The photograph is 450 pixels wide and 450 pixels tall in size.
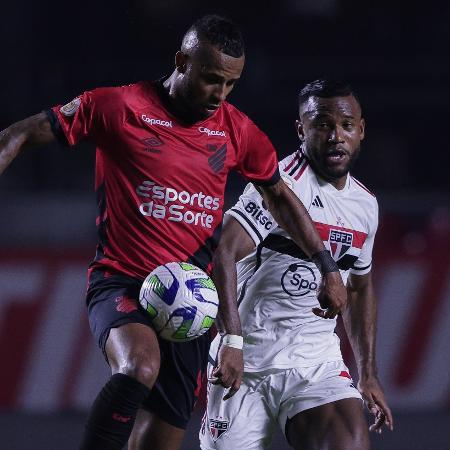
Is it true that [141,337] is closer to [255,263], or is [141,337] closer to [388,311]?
[255,263]

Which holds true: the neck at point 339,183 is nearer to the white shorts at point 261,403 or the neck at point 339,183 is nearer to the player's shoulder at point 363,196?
the player's shoulder at point 363,196

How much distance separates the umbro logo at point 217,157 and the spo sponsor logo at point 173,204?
0.11 meters

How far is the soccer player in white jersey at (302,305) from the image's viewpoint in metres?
4.12

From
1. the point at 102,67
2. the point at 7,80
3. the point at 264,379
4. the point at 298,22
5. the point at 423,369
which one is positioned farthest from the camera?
the point at 298,22

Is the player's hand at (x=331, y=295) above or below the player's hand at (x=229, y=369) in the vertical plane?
above

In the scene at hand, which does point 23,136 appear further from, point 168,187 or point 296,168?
point 296,168

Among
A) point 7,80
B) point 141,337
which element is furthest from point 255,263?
point 7,80

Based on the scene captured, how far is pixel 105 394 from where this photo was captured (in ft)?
11.0

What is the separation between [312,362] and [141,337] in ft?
3.41

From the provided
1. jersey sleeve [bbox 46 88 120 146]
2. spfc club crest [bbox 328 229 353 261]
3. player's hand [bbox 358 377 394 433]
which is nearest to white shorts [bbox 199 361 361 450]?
player's hand [bbox 358 377 394 433]

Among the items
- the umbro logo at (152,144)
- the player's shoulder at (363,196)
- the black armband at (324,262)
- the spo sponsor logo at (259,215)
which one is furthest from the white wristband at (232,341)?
the player's shoulder at (363,196)

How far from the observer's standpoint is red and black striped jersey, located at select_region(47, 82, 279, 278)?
376 centimetres

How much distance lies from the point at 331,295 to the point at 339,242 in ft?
1.76

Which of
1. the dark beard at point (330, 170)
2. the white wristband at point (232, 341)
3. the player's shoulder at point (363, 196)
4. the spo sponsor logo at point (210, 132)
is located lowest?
the white wristband at point (232, 341)
